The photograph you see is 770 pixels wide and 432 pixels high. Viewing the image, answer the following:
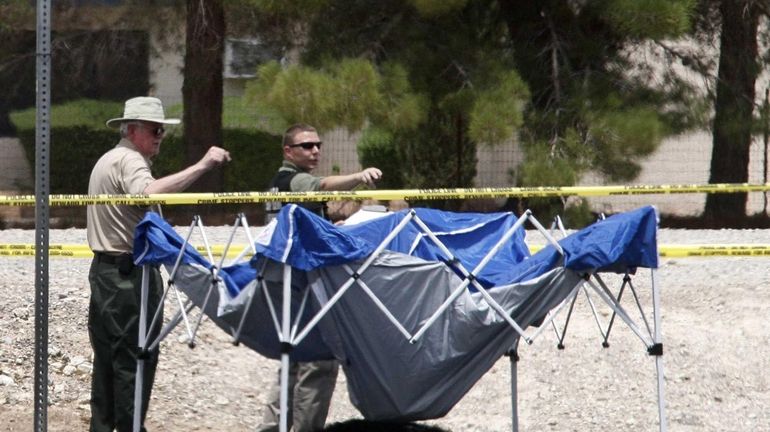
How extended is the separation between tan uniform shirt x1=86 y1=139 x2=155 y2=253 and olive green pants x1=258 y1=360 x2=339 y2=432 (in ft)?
3.45

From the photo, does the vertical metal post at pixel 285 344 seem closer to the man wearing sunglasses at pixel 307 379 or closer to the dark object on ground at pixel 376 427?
the dark object on ground at pixel 376 427

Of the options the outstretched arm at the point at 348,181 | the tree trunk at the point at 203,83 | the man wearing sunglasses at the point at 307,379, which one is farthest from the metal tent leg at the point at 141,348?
the tree trunk at the point at 203,83

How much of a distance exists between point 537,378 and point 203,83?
10.3m

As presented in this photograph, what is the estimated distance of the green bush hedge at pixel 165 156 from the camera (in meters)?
19.7

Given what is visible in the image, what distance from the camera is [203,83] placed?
18141 millimetres

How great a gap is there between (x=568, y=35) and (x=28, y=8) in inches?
285

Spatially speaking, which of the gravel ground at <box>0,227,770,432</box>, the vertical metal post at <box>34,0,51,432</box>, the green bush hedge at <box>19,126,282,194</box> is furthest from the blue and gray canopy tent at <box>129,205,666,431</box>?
the green bush hedge at <box>19,126,282,194</box>

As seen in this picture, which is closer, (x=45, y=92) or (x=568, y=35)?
(x=45, y=92)

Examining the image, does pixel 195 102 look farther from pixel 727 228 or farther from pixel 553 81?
pixel 727 228

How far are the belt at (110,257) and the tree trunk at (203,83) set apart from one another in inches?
423

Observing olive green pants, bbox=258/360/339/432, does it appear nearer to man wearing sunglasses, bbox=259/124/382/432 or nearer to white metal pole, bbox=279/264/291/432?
man wearing sunglasses, bbox=259/124/382/432

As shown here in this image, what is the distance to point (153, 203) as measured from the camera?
6.68 meters

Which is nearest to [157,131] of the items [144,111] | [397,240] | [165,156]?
[144,111]

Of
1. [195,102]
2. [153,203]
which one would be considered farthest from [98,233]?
[195,102]
